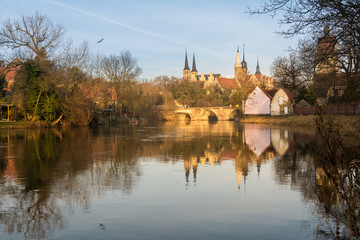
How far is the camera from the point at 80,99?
48250 millimetres

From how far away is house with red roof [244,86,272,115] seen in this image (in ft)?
247

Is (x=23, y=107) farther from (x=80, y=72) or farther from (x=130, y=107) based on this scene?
(x=130, y=107)

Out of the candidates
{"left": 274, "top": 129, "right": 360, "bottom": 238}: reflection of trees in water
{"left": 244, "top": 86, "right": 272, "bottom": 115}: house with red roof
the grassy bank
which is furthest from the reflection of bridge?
{"left": 274, "top": 129, "right": 360, "bottom": 238}: reflection of trees in water

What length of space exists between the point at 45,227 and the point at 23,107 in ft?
142

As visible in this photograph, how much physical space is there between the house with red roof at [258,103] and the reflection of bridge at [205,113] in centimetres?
1617

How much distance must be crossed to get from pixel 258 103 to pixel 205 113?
27.9 meters

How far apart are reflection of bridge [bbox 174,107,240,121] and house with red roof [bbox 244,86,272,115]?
53.1 feet

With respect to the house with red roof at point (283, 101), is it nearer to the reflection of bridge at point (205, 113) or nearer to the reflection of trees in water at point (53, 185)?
the reflection of bridge at point (205, 113)

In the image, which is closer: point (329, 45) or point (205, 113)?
point (329, 45)

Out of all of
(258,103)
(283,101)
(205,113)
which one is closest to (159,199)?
(283,101)

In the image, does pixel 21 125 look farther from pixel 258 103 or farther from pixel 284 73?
pixel 258 103

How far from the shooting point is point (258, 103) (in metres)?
76.9

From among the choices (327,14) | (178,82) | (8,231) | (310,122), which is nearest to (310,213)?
(327,14)

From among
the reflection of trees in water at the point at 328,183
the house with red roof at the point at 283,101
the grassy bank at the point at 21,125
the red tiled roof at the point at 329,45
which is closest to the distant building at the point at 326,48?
the red tiled roof at the point at 329,45
